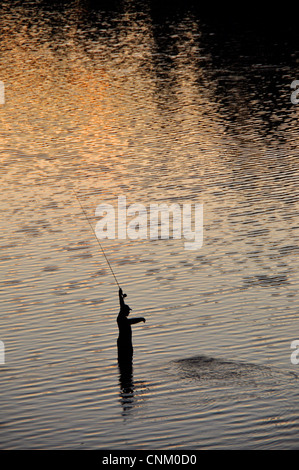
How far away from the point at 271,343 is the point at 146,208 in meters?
15.2

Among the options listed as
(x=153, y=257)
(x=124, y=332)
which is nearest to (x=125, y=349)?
(x=124, y=332)

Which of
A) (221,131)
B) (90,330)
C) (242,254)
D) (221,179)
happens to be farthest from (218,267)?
(221,131)

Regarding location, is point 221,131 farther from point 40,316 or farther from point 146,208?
point 40,316

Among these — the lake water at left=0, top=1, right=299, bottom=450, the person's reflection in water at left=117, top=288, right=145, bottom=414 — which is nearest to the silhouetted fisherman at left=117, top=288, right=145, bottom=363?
the person's reflection in water at left=117, top=288, right=145, bottom=414

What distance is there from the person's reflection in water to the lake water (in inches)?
3.2

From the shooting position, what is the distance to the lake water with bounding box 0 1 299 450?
2225 cm

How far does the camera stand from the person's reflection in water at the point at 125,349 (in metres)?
23.8

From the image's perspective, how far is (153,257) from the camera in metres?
34.0

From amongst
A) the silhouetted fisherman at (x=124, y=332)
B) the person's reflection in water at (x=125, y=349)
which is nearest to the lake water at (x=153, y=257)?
the person's reflection in water at (x=125, y=349)

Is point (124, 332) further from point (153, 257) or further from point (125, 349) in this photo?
point (153, 257)

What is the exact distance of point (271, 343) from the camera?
25.9 metres

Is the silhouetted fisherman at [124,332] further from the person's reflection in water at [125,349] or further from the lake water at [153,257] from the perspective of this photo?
the lake water at [153,257]

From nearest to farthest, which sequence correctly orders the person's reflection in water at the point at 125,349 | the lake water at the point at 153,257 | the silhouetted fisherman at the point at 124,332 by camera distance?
the lake water at the point at 153,257 → the person's reflection in water at the point at 125,349 → the silhouetted fisherman at the point at 124,332

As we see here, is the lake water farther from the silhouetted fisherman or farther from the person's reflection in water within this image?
the silhouetted fisherman
